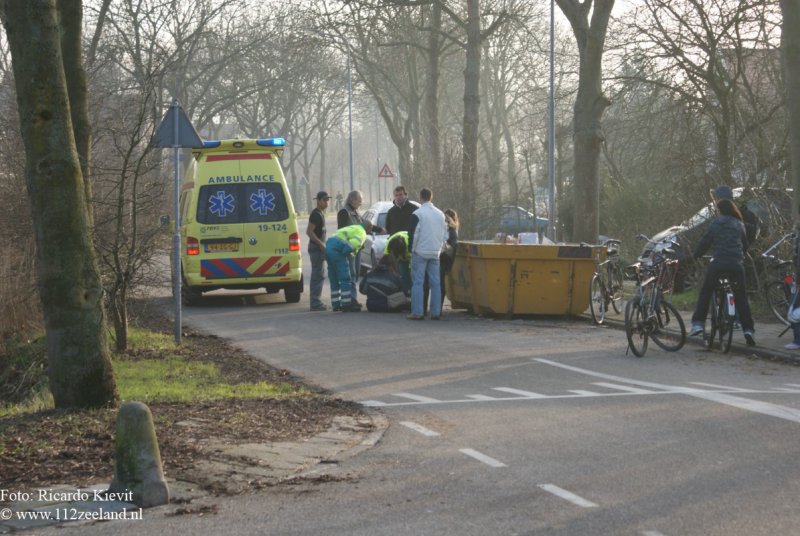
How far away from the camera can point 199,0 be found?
130ft

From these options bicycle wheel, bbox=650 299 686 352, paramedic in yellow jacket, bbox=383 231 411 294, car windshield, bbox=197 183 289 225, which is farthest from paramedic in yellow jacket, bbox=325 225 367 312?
bicycle wheel, bbox=650 299 686 352

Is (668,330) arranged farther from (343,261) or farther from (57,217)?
(57,217)

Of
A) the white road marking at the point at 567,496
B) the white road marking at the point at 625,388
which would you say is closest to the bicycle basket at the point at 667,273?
the white road marking at the point at 625,388

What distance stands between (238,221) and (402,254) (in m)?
3.28

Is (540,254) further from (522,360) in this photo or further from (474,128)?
(474,128)

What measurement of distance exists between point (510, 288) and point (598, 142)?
5.96m

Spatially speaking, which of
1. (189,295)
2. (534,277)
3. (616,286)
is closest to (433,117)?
(189,295)

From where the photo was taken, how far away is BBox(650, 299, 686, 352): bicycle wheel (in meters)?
13.7

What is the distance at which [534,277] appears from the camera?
17.4 m

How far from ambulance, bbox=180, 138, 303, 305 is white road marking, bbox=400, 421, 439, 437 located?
1160cm

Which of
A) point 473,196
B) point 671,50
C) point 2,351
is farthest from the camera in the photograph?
point 473,196

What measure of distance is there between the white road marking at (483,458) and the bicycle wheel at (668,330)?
6167 mm

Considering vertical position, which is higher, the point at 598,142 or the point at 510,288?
the point at 598,142

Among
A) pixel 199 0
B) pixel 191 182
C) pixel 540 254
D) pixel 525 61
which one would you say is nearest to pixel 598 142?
pixel 540 254
